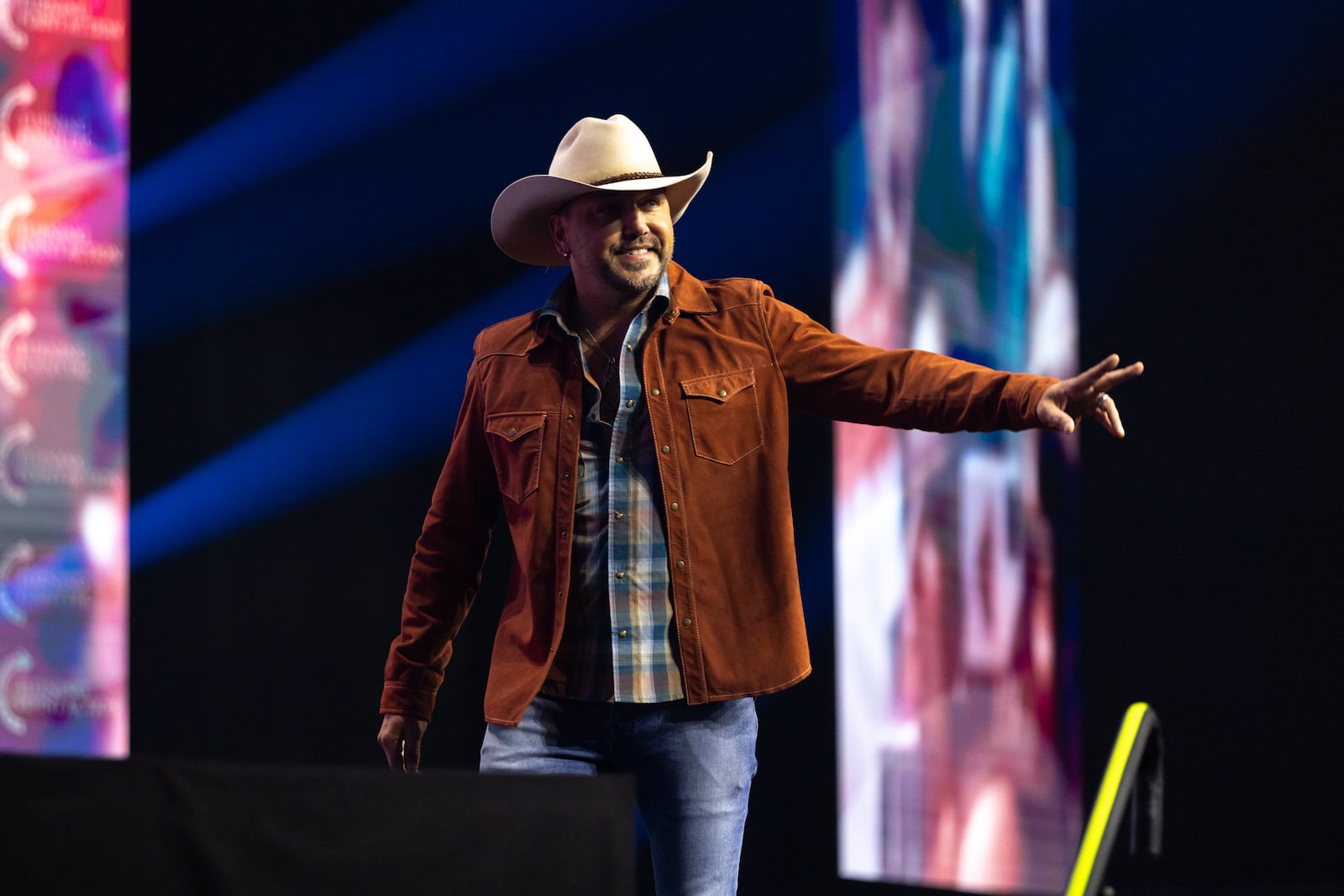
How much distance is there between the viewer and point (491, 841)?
1.43 m

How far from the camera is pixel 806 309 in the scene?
4445 millimetres

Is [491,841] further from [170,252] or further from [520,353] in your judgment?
[170,252]

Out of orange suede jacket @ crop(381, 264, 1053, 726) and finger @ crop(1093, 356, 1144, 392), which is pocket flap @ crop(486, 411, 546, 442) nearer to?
orange suede jacket @ crop(381, 264, 1053, 726)

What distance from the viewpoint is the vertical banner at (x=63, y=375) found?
4.10m

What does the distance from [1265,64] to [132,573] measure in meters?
3.40

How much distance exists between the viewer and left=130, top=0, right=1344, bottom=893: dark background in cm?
343

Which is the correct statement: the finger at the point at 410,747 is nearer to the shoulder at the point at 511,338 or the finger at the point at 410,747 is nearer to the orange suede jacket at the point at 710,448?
the orange suede jacket at the point at 710,448

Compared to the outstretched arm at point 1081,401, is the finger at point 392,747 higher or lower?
lower

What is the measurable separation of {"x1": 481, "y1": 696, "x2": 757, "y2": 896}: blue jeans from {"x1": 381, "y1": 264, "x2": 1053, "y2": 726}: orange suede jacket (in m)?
0.05

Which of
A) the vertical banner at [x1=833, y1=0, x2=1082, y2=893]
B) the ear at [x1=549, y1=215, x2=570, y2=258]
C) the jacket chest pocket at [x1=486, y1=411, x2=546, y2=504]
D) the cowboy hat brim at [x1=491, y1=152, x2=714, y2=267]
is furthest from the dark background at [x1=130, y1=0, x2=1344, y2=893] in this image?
the jacket chest pocket at [x1=486, y1=411, x2=546, y2=504]

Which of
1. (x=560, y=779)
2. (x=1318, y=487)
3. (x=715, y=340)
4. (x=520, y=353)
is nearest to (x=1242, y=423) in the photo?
(x=1318, y=487)

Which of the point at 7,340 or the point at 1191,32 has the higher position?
the point at 1191,32

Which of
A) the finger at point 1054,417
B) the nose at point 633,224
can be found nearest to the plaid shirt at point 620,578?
the nose at point 633,224

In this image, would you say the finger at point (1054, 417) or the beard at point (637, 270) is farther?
the beard at point (637, 270)
